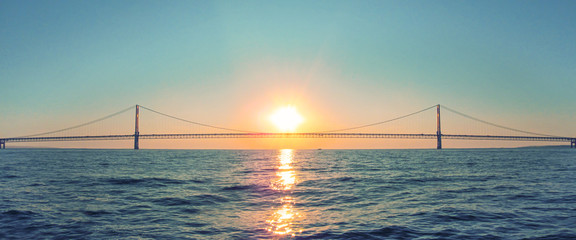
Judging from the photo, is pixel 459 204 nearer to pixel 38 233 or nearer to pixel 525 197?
pixel 525 197

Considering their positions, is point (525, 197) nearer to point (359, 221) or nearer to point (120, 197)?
point (359, 221)

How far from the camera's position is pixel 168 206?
470 inches

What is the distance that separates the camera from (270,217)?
10.0 meters

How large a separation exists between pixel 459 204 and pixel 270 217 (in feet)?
20.9

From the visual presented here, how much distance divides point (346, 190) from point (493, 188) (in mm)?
6604

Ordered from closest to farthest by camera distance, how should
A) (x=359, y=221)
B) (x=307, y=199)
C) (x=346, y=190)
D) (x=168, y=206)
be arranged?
(x=359, y=221)
(x=168, y=206)
(x=307, y=199)
(x=346, y=190)

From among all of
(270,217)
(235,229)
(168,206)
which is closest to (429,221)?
(270,217)

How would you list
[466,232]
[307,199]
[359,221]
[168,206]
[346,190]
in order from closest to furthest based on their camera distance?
[466,232], [359,221], [168,206], [307,199], [346,190]

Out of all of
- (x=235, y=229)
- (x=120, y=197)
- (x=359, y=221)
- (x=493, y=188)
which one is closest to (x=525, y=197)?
(x=493, y=188)

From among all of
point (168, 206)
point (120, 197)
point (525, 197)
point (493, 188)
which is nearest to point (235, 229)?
point (168, 206)

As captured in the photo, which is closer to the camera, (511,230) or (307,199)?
(511,230)

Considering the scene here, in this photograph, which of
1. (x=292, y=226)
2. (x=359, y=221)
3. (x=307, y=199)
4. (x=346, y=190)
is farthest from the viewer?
(x=346, y=190)

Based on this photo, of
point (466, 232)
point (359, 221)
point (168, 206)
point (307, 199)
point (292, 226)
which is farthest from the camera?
point (307, 199)

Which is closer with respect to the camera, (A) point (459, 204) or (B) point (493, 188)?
(A) point (459, 204)
